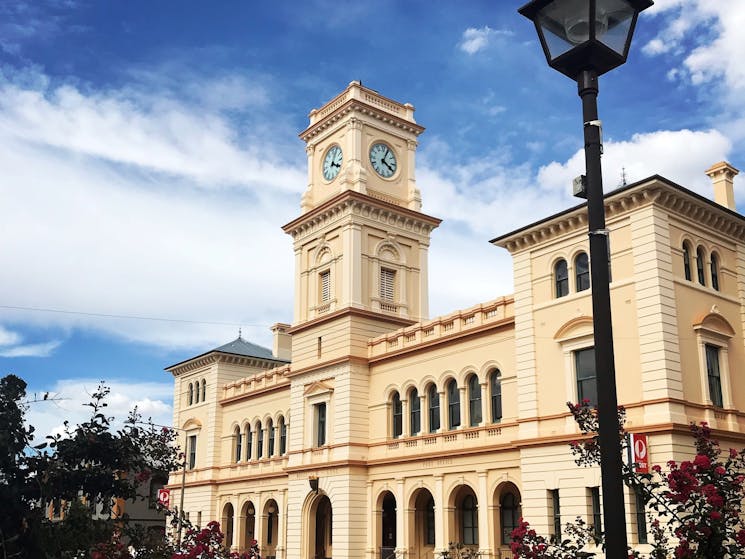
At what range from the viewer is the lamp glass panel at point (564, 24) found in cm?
694

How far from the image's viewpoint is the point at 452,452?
34188 millimetres

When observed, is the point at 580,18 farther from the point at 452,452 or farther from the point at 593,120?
the point at 452,452

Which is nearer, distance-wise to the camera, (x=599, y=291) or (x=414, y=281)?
(x=599, y=291)

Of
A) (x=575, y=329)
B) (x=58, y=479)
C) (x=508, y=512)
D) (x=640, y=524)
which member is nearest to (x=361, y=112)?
(x=575, y=329)

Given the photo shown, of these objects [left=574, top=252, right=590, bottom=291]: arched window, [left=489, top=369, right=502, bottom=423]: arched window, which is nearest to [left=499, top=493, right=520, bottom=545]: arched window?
[left=489, top=369, right=502, bottom=423]: arched window

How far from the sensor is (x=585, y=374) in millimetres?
28188

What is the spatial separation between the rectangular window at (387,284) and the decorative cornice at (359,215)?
8.07 ft

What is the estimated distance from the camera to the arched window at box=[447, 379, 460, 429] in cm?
3556

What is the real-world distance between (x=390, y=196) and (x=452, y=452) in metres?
15.3

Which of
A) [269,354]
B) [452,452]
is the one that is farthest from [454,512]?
[269,354]

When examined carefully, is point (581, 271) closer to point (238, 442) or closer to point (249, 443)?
point (249, 443)

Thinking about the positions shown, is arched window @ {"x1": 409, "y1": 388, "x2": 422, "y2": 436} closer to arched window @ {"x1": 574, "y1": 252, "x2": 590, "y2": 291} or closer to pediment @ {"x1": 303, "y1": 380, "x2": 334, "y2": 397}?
pediment @ {"x1": 303, "y1": 380, "x2": 334, "y2": 397}

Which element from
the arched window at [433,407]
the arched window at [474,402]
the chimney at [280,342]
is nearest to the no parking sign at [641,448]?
the arched window at [474,402]

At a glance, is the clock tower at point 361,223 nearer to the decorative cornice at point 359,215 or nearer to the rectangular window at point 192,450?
the decorative cornice at point 359,215
